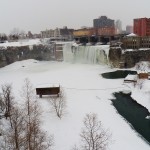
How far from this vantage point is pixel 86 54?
88875 mm

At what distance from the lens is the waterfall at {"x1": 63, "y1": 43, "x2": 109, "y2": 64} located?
271 feet

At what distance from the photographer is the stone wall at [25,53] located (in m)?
92.6

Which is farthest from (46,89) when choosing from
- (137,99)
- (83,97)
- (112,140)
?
(112,140)

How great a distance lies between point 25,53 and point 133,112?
69.3 metres

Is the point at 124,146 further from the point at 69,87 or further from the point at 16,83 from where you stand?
Result: the point at 16,83

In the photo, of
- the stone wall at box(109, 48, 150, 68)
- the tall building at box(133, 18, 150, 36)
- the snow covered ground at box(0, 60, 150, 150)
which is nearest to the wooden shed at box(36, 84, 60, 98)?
the snow covered ground at box(0, 60, 150, 150)

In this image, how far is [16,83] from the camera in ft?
182

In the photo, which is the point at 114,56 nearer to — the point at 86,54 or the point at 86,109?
the point at 86,54

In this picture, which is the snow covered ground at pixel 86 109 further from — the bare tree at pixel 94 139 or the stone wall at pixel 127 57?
the stone wall at pixel 127 57

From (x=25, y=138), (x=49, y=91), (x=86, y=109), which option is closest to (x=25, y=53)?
(x=49, y=91)

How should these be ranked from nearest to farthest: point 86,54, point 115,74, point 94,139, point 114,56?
point 94,139, point 115,74, point 114,56, point 86,54

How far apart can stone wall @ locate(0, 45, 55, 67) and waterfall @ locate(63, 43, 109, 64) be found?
24.4 feet

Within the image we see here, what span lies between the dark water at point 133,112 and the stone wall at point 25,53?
179ft

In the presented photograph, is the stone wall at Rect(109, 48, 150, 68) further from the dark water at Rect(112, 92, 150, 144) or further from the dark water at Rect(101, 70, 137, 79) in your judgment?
Result: the dark water at Rect(112, 92, 150, 144)
